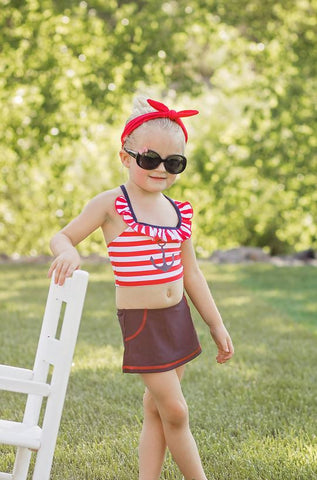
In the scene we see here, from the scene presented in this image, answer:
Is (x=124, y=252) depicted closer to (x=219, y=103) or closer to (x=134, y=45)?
(x=134, y=45)

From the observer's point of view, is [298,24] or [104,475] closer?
[104,475]

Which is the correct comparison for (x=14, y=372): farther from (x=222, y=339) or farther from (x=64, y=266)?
(x=222, y=339)

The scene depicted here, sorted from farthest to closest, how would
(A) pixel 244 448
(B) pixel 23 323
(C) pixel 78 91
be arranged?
1. (C) pixel 78 91
2. (B) pixel 23 323
3. (A) pixel 244 448

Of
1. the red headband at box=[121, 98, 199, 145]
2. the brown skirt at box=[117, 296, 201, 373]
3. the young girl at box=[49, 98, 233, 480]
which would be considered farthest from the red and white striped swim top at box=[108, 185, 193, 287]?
the red headband at box=[121, 98, 199, 145]

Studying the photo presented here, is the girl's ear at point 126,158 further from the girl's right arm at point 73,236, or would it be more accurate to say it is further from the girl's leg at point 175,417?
the girl's leg at point 175,417

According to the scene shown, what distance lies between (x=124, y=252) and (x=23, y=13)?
7.47m

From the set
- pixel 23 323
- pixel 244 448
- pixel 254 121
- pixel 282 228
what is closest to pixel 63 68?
pixel 254 121

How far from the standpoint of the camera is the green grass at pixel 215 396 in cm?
288

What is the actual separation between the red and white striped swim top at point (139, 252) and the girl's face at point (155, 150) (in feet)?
0.29

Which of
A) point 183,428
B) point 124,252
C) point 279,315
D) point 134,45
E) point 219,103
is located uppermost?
point 124,252

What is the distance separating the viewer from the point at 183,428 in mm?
2455

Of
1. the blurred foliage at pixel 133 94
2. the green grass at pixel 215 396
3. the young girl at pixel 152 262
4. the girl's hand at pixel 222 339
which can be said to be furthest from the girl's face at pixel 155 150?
the blurred foliage at pixel 133 94

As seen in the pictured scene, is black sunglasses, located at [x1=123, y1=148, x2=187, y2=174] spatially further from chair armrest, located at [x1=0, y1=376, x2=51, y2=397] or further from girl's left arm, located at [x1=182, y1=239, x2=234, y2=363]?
chair armrest, located at [x1=0, y1=376, x2=51, y2=397]

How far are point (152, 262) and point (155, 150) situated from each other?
1.17 ft
